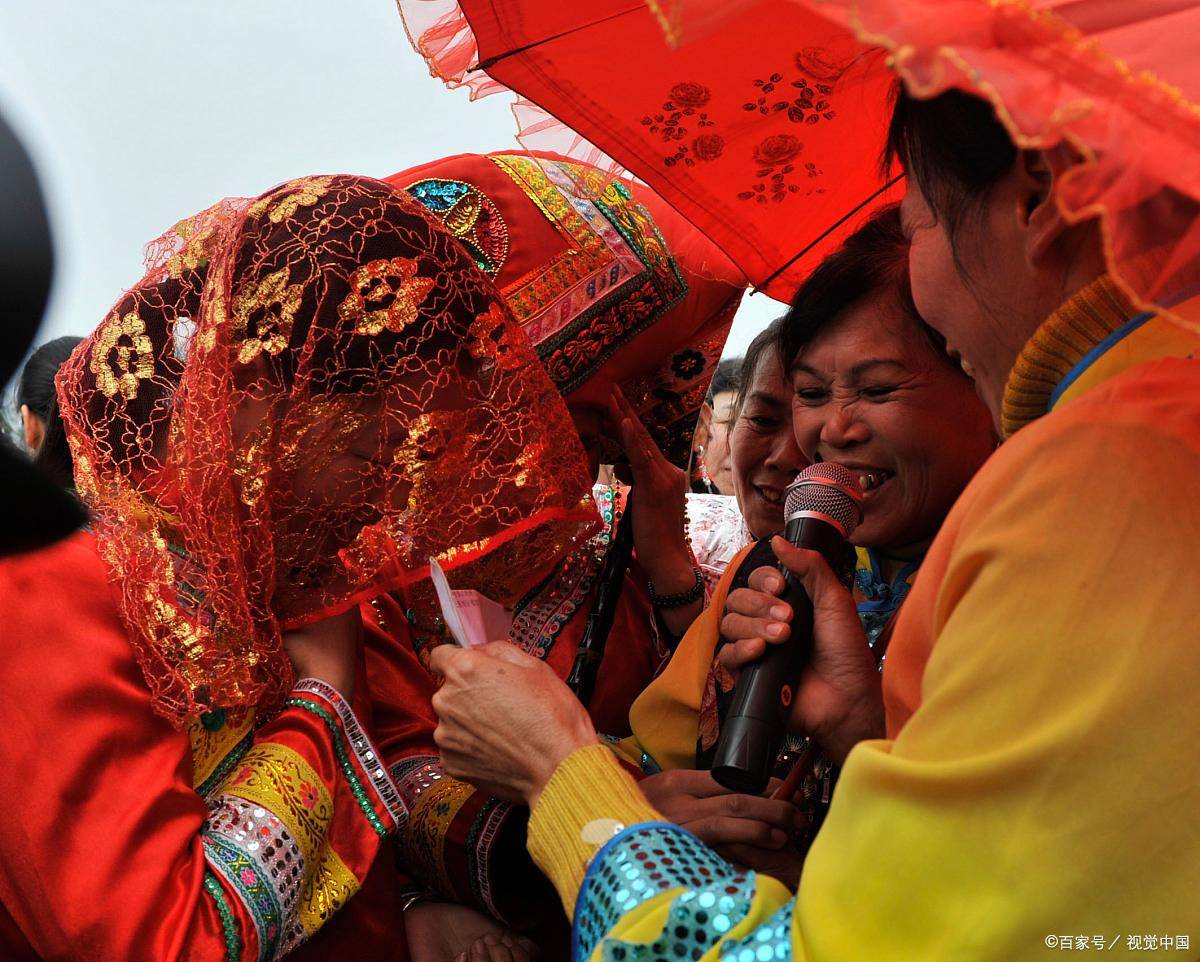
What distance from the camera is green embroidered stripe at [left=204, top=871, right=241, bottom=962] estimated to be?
180cm

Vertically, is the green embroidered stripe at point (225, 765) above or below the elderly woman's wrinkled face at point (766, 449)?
above

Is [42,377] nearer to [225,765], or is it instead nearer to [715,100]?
[225,765]

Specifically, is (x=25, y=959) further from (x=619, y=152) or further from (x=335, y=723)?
(x=619, y=152)

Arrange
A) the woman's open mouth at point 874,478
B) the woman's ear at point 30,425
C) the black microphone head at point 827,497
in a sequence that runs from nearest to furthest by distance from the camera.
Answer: the black microphone head at point 827,497
the woman's open mouth at point 874,478
the woman's ear at point 30,425

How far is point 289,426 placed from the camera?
6.84ft

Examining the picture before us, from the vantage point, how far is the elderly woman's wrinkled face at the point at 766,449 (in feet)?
9.73

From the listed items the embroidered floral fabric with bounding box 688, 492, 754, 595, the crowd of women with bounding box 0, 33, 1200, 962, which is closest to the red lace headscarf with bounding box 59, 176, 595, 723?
the crowd of women with bounding box 0, 33, 1200, 962

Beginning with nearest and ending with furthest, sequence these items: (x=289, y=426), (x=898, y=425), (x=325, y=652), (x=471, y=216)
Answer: (x=289, y=426), (x=325, y=652), (x=898, y=425), (x=471, y=216)

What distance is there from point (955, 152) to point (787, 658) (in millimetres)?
750

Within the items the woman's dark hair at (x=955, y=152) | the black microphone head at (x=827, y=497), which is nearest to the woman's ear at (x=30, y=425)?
the black microphone head at (x=827, y=497)

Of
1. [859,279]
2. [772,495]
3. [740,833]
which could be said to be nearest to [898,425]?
[859,279]

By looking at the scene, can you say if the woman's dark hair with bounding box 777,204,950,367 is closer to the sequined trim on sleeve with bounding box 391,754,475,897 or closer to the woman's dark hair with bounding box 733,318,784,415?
the woman's dark hair with bounding box 733,318,784,415

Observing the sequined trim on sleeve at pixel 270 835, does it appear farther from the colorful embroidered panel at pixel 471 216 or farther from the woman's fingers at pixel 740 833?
the colorful embroidered panel at pixel 471 216

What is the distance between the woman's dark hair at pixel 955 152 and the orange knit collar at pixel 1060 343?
0.16m
